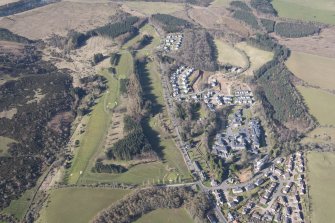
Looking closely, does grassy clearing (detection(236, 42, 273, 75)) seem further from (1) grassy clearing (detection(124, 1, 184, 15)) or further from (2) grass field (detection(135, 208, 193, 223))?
(2) grass field (detection(135, 208, 193, 223))

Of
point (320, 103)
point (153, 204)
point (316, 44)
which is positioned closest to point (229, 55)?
point (316, 44)

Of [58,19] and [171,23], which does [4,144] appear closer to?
[58,19]

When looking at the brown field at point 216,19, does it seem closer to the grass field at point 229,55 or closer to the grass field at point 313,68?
the grass field at point 229,55

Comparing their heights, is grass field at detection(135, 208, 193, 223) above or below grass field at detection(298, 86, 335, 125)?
above

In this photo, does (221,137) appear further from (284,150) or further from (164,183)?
(164,183)

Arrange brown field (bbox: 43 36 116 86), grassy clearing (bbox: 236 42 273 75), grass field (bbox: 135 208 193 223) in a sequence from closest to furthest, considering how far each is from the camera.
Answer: grass field (bbox: 135 208 193 223) < brown field (bbox: 43 36 116 86) < grassy clearing (bbox: 236 42 273 75)

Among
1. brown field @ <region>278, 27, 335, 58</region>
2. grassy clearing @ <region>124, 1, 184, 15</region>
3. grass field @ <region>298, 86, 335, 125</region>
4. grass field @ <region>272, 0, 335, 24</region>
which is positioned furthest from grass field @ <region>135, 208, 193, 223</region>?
grass field @ <region>272, 0, 335, 24</region>
